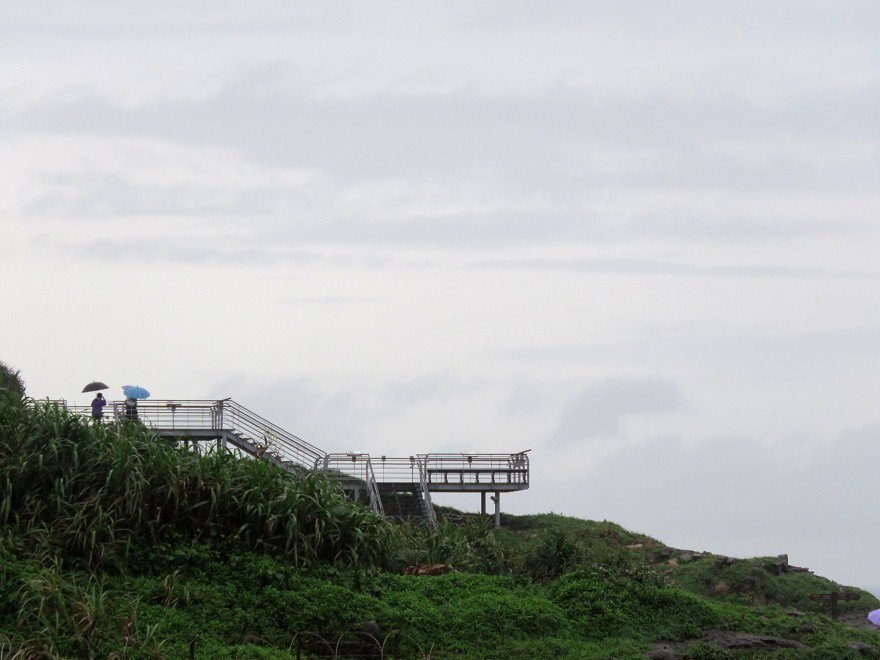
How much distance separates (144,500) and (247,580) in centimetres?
217

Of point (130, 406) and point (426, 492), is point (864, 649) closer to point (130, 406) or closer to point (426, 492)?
point (426, 492)

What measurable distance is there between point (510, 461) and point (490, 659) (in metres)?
17.1

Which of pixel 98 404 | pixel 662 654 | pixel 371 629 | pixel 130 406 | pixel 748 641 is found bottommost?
pixel 662 654

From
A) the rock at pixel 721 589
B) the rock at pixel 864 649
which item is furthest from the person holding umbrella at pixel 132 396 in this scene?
the rock at pixel 864 649

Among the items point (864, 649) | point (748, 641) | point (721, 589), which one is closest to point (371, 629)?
point (748, 641)

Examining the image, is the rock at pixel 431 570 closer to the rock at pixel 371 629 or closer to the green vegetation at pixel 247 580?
the green vegetation at pixel 247 580

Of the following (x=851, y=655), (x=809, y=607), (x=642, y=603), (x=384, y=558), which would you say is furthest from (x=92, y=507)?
(x=809, y=607)

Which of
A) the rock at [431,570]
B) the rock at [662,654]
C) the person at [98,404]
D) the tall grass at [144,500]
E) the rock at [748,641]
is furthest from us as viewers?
the person at [98,404]

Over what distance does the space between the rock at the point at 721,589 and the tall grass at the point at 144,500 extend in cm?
941

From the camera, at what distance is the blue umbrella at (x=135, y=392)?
29547 millimetres

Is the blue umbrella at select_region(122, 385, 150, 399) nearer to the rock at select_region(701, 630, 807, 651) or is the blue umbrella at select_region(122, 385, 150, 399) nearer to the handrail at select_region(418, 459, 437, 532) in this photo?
the handrail at select_region(418, 459, 437, 532)

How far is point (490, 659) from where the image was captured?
15531mm

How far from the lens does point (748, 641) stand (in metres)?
17.2

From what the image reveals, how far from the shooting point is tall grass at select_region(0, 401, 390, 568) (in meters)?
16.7
